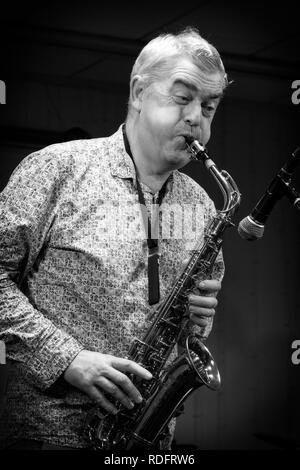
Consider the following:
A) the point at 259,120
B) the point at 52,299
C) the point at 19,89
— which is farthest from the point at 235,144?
the point at 52,299

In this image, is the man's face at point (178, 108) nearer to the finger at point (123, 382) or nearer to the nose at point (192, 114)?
the nose at point (192, 114)

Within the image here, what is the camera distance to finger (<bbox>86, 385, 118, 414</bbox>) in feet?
5.37

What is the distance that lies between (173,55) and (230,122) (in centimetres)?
220

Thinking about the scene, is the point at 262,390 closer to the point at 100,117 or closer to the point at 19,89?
the point at 100,117

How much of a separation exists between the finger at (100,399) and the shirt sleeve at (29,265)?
3.1 inches

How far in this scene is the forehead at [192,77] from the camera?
1799 millimetres

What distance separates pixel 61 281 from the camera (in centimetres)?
172
